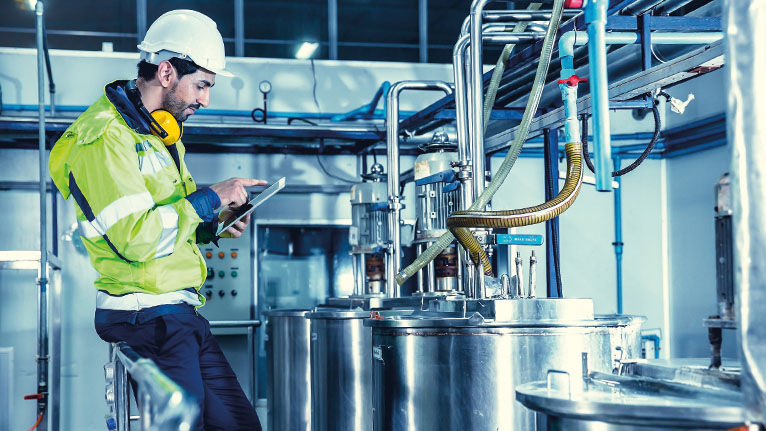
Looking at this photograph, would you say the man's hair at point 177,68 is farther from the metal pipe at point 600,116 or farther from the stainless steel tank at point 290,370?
the stainless steel tank at point 290,370

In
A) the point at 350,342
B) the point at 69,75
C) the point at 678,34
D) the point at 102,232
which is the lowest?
the point at 350,342

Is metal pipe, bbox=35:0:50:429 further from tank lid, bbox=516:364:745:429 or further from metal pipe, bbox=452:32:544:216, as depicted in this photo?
tank lid, bbox=516:364:745:429

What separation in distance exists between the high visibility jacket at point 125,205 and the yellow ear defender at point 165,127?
0.03 metres

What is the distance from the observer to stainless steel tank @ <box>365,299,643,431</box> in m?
2.08

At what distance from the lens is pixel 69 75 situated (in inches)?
198

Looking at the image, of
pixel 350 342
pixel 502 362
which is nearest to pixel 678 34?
pixel 502 362

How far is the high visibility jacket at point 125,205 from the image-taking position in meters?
1.94

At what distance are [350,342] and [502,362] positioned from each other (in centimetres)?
147

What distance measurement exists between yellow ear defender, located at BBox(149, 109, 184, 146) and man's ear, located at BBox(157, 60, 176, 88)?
8 centimetres

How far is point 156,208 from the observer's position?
198 cm

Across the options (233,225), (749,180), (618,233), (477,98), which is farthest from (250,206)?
(618,233)

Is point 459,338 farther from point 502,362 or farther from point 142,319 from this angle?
point 142,319

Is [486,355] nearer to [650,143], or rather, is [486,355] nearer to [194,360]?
[194,360]

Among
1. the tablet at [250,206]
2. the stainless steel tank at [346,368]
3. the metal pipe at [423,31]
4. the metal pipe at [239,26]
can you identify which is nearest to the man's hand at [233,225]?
the tablet at [250,206]
